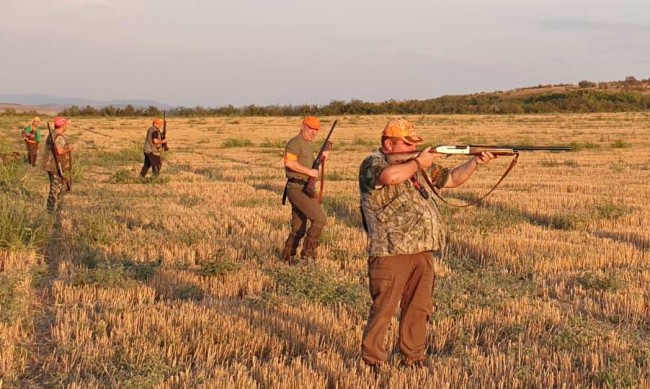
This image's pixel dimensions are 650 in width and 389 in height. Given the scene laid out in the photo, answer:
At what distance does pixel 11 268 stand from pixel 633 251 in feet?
26.1

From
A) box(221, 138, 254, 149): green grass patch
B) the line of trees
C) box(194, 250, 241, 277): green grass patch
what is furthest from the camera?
the line of trees

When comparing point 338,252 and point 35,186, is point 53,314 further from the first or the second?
point 35,186

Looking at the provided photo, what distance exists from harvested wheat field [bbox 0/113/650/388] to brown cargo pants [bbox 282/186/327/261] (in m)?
0.25

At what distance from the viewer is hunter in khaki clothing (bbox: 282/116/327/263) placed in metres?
8.52

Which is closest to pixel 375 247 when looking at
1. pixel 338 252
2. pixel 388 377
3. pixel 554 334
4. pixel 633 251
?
pixel 388 377

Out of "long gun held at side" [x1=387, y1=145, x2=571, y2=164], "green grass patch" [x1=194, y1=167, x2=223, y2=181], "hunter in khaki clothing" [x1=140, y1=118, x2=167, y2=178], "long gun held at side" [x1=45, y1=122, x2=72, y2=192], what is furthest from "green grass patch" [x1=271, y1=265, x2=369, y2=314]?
"green grass patch" [x1=194, y1=167, x2=223, y2=181]

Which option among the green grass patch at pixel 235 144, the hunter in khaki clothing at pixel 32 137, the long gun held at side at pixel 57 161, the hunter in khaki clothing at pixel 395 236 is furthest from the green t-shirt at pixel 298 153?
the green grass patch at pixel 235 144

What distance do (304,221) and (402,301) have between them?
3.85 m

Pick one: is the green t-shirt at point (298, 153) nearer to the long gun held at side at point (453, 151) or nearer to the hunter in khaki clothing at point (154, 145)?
the long gun held at side at point (453, 151)

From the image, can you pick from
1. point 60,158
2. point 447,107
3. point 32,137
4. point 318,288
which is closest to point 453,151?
point 318,288

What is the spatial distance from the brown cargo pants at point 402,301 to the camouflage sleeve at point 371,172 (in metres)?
0.53

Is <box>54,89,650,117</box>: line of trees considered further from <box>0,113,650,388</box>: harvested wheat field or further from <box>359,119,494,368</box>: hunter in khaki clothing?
<box>359,119,494,368</box>: hunter in khaki clothing

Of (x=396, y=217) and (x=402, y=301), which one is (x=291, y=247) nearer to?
(x=402, y=301)

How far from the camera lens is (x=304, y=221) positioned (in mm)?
8891
